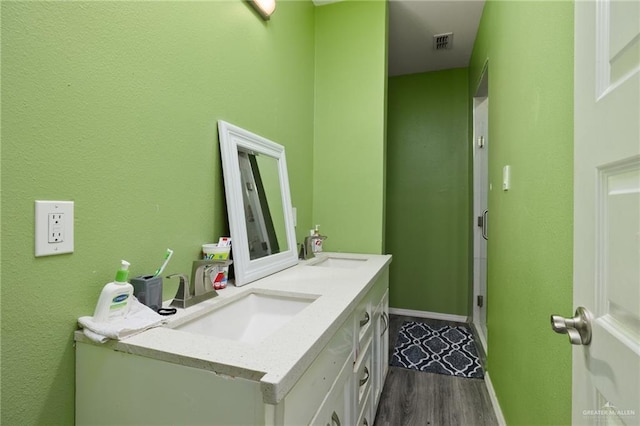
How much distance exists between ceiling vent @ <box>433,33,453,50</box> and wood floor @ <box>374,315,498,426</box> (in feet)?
9.22

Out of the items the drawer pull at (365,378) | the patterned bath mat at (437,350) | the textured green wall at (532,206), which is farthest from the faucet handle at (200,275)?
the patterned bath mat at (437,350)

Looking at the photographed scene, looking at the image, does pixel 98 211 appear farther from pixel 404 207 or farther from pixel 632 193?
pixel 404 207

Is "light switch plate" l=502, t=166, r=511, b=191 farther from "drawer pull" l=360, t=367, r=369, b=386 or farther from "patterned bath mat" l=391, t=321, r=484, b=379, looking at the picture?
"patterned bath mat" l=391, t=321, r=484, b=379

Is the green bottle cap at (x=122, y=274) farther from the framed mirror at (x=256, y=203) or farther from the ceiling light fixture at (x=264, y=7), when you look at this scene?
the ceiling light fixture at (x=264, y=7)

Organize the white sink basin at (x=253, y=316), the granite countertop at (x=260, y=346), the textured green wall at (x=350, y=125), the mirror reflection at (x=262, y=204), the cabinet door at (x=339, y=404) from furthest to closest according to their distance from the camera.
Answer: the textured green wall at (x=350, y=125) < the mirror reflection at (x=262, y=204) < the white sink basin at (x=253, y=316) < the cabinet door at (x=339, y=404) < the granite countertop at (x=260, y=346)

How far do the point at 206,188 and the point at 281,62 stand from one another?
3.39ft

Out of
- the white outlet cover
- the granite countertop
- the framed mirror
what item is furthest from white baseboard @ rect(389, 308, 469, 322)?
the white outlet cover

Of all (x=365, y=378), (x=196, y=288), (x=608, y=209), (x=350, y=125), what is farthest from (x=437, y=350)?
(x=608, y=209)

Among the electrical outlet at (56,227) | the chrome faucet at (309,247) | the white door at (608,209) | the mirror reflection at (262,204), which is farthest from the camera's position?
the chrome faucet at (309,247)

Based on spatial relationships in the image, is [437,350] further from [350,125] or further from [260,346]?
[260,346]

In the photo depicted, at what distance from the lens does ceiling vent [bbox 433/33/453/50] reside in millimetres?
2707

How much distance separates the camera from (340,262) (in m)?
2.03

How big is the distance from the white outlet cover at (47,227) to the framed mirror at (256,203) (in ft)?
1.86

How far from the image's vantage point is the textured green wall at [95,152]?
0.65 metres
